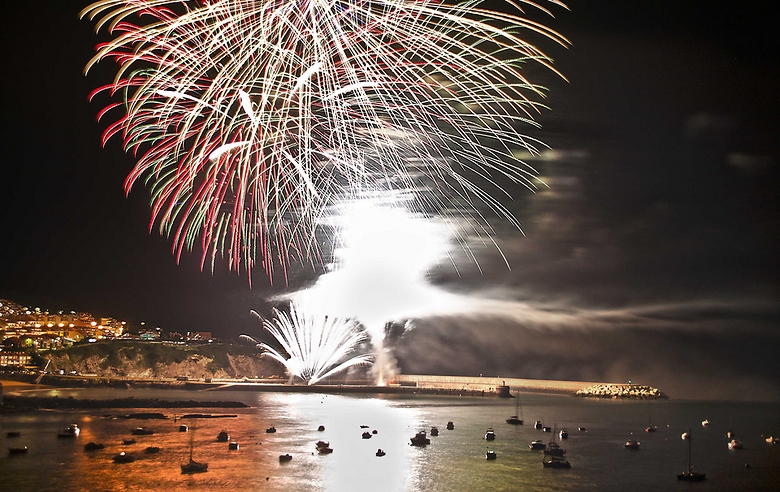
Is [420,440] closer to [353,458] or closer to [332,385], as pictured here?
[353,458]

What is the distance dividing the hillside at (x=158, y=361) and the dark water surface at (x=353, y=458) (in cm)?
3253

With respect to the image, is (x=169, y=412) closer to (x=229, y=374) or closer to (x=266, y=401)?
(x=266, y=401)

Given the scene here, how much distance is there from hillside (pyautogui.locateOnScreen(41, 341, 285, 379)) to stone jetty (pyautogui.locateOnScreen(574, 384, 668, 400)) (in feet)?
175

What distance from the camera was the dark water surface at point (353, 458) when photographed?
2323cm

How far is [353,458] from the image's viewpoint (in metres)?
29.5

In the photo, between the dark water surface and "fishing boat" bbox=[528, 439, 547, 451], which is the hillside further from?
"fishing boat" bbox=[528, 439, 547, 451]

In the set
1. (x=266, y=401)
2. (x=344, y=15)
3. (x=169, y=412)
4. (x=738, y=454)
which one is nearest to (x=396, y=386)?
(x=266, y=401)

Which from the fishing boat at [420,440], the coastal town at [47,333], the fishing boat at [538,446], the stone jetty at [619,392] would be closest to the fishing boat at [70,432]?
the fishing boat at [420,440]

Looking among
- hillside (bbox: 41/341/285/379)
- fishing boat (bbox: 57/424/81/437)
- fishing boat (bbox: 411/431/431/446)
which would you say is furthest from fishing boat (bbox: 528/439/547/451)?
hillside (bbox: 41/341/285/379)

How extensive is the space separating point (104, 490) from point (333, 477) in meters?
8.09

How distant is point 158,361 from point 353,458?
56.6m

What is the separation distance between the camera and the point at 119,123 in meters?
18.6

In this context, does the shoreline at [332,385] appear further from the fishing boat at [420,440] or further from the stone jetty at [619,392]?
the fishing boat at [420,440]

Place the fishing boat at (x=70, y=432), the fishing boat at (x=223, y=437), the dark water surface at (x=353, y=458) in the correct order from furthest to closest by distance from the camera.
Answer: the fishing boat at (x=223, y=437), the fishing boat at (x=70, y=432), the dark water surface at (x=353, y=458)
